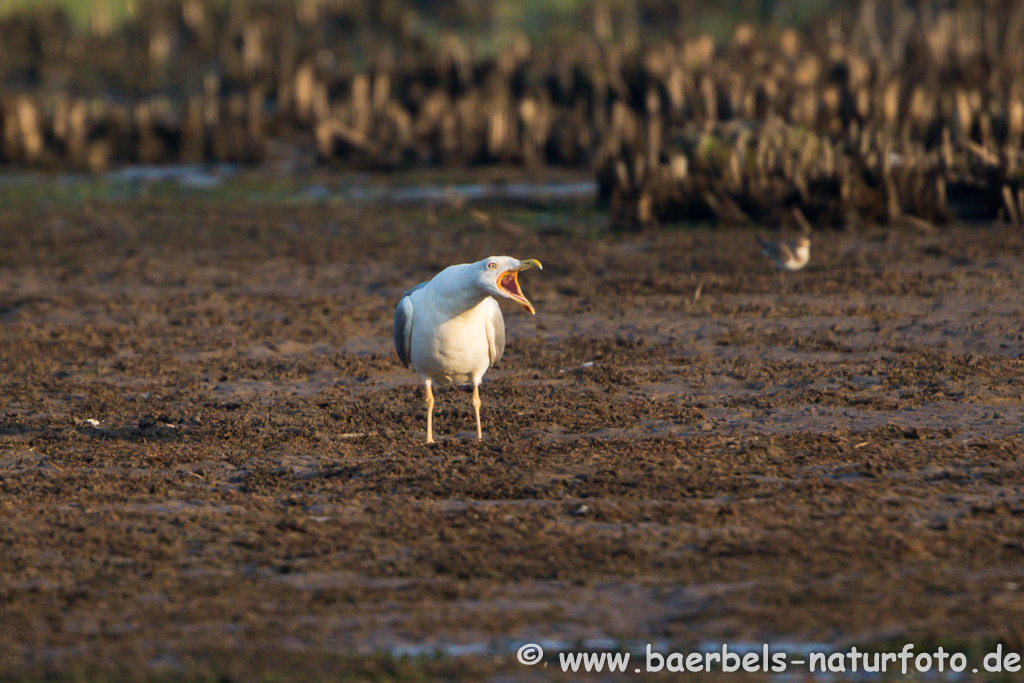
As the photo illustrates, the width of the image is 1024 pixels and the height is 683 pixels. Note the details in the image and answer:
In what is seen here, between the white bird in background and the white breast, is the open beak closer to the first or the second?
the white breast

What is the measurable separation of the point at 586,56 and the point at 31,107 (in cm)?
860

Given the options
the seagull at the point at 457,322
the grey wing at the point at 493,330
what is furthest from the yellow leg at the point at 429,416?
the grey wing at the point at 493,330

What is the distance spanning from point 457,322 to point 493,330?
1.17ft

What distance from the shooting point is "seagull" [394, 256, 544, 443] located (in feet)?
22.3

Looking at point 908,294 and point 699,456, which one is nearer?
point 699,456

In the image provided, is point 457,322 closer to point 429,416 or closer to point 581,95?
point 429,416

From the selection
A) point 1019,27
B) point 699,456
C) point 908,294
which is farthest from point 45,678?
point 1019,27

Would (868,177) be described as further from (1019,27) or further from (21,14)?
(21,14)

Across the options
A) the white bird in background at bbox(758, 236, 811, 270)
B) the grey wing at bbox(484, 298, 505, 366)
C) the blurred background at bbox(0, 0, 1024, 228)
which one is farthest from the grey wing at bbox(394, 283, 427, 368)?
the blurred background at bbox(0, 0, 1024, 228)

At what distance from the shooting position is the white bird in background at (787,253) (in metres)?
11.4

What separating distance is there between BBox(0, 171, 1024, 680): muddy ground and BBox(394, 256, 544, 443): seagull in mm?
401

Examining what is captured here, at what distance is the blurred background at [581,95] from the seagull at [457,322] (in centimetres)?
699

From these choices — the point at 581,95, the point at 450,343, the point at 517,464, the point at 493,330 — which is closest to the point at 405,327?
the point at 450,343

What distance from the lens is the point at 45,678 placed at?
174 inches
